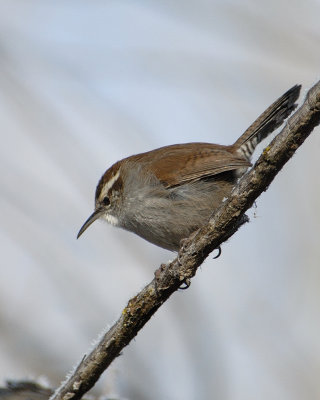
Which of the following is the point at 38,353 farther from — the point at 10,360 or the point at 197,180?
the point at 197,180

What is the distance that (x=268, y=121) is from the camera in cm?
426

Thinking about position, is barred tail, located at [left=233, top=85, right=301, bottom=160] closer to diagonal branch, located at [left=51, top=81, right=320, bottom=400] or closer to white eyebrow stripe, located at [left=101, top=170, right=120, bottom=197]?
white eyebrow stripe, located at [left=101, top=170, right=120, bottom=197]

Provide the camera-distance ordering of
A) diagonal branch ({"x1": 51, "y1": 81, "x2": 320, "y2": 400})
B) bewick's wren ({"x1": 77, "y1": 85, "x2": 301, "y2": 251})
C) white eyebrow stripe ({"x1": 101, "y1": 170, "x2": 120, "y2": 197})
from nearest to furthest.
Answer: diagonal branch ({"x1": 51, "y1": 81, "x2": 320, "y2": 400}) < bewick's wren ({"x1": 77, "y1": 85, "x2": 301, "y2": 251}) < white eyebrow stripe ({"x1": 101, "y1": 170, "x2": 120, "y2": 197})

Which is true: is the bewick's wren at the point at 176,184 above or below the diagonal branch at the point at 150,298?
above

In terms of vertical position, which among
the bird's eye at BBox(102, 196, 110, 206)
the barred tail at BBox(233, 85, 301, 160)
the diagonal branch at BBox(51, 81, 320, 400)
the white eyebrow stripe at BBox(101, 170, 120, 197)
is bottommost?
the diagonal branch at BBox(51, 81, 320, 400)

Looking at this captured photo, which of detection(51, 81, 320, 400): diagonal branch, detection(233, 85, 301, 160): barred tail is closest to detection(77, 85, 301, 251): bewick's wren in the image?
detection(233, 85, 301, 160): barred tail

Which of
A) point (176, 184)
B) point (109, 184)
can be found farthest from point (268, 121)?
point (109, 184)

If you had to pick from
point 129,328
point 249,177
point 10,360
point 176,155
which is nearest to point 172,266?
point 129,328

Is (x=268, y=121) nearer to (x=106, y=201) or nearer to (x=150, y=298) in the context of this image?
(x=106, y=201)

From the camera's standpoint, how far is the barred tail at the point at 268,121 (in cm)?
414

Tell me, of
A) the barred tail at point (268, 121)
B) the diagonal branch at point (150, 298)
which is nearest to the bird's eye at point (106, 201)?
the barred tail at point (268, 121)

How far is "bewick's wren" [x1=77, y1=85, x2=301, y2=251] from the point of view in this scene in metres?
3.95

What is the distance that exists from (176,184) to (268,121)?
0.91 meters

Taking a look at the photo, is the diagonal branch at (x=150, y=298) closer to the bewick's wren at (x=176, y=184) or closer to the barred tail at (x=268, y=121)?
the bewick's wren at (x=176, y=184)
